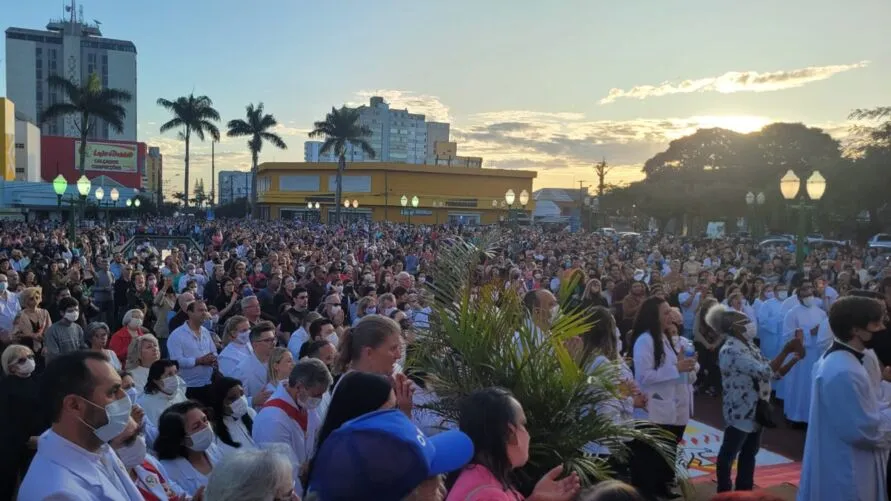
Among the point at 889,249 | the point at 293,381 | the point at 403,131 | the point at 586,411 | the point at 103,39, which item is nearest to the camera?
the point at 586,411

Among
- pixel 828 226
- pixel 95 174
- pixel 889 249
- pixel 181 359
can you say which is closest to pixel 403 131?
pixel 95 174

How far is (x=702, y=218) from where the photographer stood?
5534cm

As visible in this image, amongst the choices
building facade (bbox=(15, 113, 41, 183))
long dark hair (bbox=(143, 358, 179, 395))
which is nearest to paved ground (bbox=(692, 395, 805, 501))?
long dark hair (bbox=(143, 358, 179, 395))

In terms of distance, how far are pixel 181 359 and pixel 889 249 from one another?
30872mm

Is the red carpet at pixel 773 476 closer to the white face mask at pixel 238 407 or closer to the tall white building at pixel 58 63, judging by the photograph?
the white face mask at pixel 238 407

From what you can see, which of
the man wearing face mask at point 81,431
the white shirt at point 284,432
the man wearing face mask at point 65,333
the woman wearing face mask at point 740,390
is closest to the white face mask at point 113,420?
the man wearing face mask at point 81,431

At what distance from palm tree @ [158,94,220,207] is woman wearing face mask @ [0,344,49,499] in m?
48.5

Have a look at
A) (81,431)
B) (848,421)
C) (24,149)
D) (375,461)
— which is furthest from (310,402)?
(24,149)

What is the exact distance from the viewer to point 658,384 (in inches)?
213

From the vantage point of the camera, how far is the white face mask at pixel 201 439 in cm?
370

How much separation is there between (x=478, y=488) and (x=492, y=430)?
212mm

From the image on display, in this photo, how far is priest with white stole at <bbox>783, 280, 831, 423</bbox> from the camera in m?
8.47

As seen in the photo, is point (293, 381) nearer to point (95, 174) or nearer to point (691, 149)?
Answer: point (691, 149)

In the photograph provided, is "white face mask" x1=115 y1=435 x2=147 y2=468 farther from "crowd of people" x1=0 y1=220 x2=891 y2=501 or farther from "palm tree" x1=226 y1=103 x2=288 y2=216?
"palm tree" x1=226 y1=103 x2=288 y2=216
